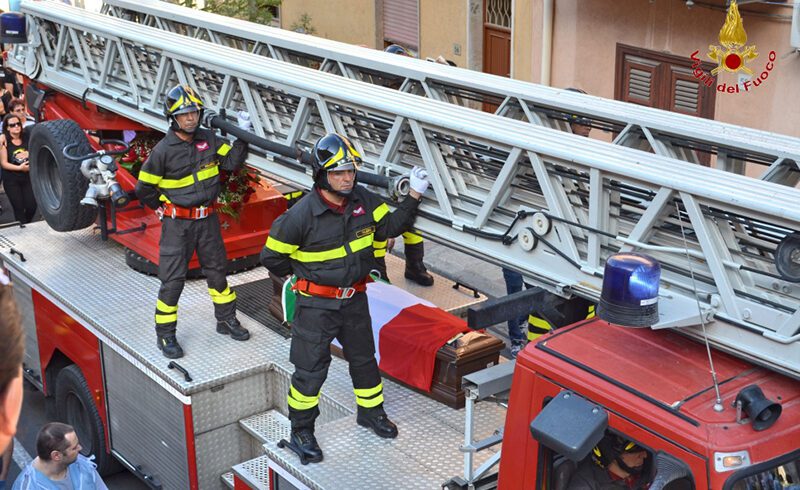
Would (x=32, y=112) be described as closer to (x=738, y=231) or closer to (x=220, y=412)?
(x=220, y=412)

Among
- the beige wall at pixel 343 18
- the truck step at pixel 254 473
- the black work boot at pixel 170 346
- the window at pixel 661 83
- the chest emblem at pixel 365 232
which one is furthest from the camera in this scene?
the beige wall at pixel 343 18

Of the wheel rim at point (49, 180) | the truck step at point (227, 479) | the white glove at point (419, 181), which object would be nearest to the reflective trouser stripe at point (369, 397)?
the white glove at point (419, 181)

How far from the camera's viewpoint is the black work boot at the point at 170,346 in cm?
582

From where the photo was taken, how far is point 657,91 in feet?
35.9

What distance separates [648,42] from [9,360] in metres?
10.1

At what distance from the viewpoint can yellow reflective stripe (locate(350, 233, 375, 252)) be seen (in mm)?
4781

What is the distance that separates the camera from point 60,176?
23.7ft

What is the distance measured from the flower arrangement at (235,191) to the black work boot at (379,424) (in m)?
2.15

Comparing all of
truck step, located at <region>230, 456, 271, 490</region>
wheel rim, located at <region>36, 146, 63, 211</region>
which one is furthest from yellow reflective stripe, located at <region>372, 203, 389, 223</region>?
wheel rim, located at <region>36, 146, 63, 211</region>

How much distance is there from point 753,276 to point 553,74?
8.96 m

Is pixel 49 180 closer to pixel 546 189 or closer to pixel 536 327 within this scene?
pixel 536 327

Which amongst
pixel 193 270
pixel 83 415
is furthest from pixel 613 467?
pixel 83 415

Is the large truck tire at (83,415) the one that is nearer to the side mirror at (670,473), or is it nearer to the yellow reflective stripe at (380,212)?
the yellow reflective stripe at (380,212)

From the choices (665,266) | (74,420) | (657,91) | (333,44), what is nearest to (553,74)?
(657,91)
